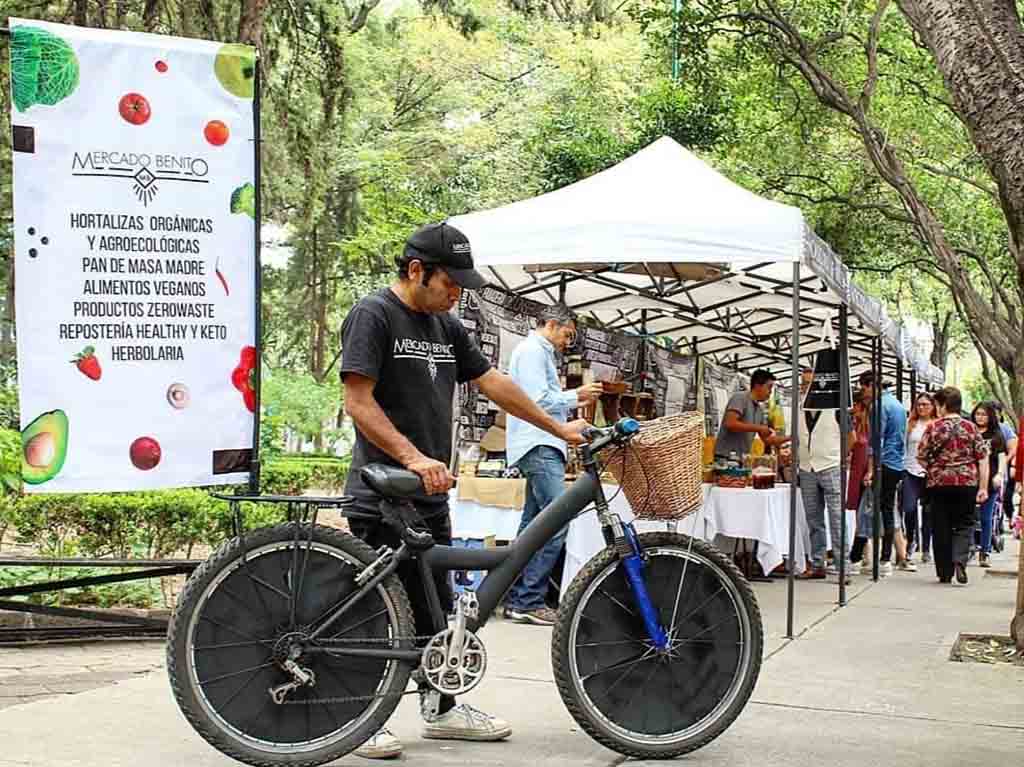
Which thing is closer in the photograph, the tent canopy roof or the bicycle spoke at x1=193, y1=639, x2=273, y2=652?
the bicycle spoke at x1=193, y1=639, x2=273, y2=652

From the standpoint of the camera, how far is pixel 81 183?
6.36 meters

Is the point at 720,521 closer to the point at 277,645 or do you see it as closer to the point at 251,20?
the point at 251,20

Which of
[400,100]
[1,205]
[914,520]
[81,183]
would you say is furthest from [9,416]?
[400,100]

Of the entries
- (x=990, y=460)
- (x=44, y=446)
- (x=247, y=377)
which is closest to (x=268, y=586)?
(x=44, y=446)

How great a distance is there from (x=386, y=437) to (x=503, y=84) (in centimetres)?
2681

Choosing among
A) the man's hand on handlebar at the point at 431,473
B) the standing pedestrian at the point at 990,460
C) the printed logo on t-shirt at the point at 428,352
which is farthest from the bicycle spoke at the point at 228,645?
the standing pedestrian at the point at 990,460

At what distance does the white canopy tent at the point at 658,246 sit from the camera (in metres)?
8.90

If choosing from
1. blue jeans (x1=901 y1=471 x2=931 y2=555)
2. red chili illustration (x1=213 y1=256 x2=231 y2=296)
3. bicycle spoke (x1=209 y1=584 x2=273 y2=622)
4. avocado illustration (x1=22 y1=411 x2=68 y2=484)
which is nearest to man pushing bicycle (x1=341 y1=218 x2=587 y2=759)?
bicycle spoke (x1=209 y1=584 x2=273 y2=622)

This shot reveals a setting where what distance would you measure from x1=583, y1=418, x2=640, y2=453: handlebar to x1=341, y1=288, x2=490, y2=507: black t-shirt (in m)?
0.56

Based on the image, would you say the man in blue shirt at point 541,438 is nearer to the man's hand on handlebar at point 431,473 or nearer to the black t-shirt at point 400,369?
the black t-shirt at point 400,369

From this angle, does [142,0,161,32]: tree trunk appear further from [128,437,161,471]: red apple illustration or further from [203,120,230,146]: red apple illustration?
[128,437,161,471]: red apple illustration

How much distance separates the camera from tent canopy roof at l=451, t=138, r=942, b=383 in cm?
891

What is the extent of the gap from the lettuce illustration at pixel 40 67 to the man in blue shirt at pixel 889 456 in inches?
393

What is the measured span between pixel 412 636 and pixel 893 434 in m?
10.9
